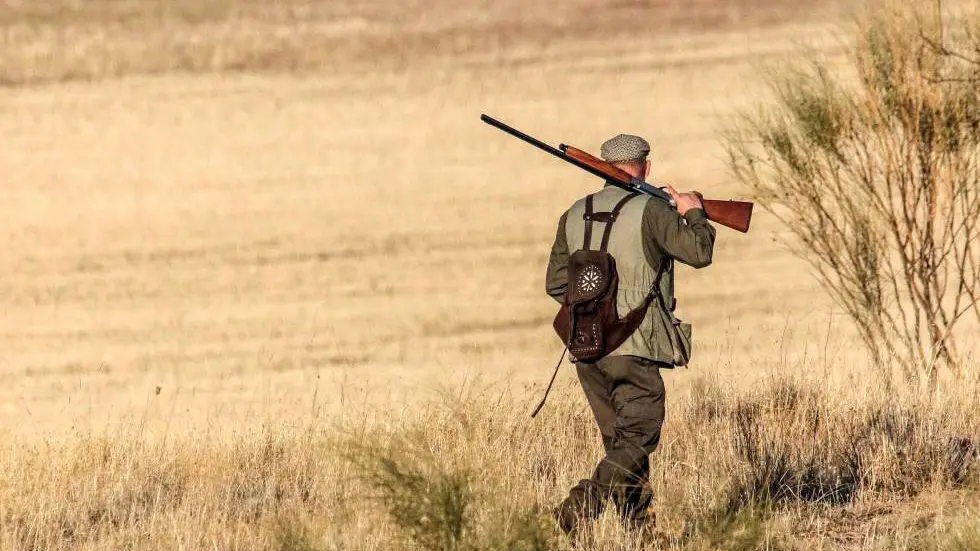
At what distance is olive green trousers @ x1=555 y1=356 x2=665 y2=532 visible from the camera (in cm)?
553

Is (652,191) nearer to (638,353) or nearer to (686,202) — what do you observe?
(686,202)

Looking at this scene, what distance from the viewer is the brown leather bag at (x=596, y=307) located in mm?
5582

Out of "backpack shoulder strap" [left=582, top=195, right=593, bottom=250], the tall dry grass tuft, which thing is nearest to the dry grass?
the tall dry grass tuft

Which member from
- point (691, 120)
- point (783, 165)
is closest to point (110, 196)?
point (691, 120)

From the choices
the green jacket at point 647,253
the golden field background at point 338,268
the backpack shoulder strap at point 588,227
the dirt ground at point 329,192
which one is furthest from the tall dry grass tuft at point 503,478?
the dirt ground at point 329,192

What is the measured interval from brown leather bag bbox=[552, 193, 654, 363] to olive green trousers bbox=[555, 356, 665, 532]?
0.09 m

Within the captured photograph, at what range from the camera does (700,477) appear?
6.42 metres

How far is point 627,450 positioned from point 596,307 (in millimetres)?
544

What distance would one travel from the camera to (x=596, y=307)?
5.60 m

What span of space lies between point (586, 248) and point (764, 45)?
78.3 feet

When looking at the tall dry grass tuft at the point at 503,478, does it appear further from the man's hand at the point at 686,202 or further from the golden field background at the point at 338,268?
the man's hand at the point at 686,202

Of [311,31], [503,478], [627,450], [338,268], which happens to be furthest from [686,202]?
[311,31]

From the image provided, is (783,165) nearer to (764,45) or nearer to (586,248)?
(586,248)

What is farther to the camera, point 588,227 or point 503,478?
point 503,478
